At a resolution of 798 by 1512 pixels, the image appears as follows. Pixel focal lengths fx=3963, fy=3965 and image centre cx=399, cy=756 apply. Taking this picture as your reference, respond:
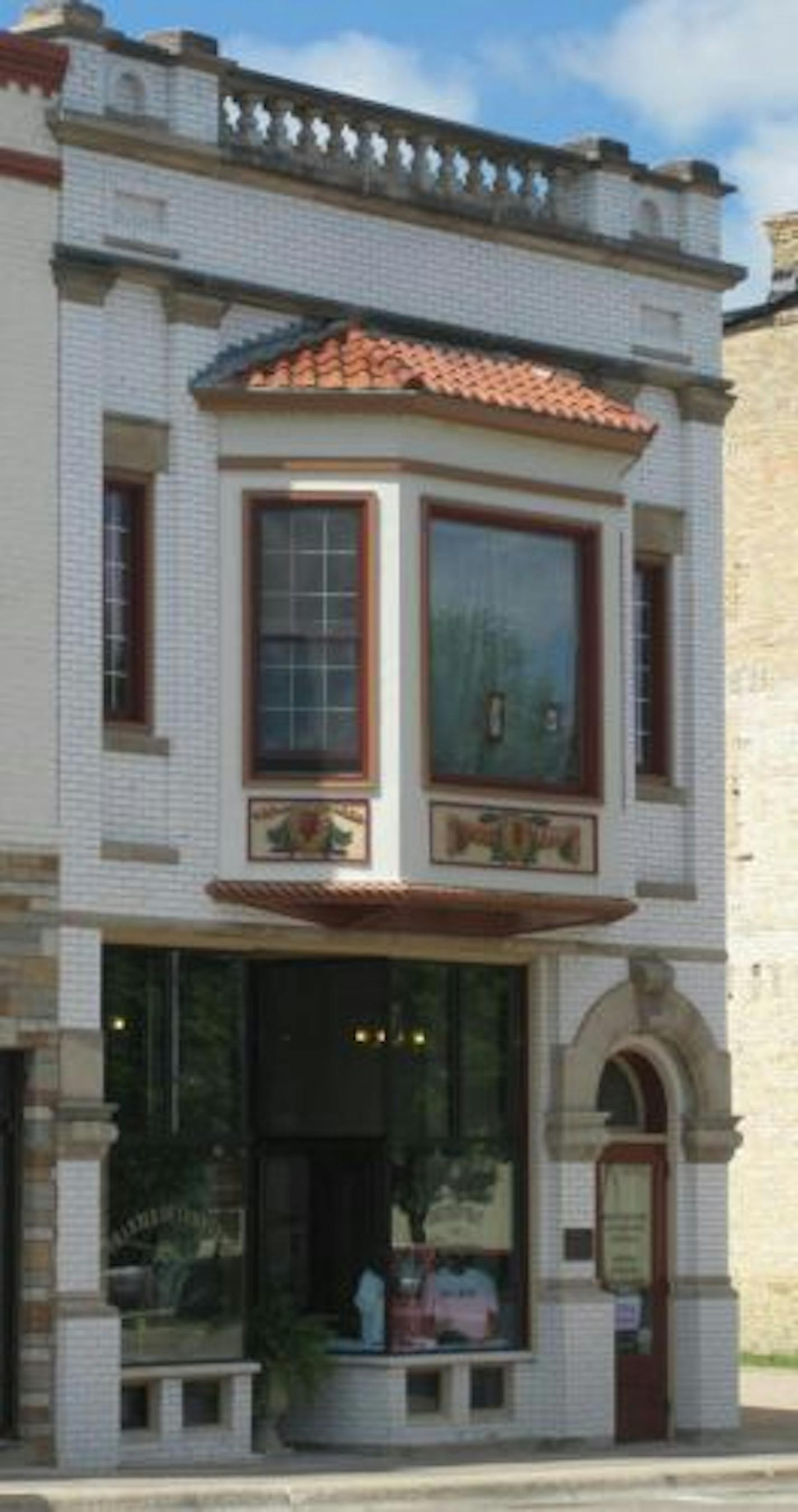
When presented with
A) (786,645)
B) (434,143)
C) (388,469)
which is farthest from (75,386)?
(786,645)

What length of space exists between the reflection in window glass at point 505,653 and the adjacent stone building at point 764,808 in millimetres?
13496

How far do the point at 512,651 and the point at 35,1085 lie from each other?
514cm

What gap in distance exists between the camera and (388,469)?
2906cm

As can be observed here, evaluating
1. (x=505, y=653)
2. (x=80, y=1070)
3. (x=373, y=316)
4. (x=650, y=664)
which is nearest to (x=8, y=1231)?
(x=80, y=1070)

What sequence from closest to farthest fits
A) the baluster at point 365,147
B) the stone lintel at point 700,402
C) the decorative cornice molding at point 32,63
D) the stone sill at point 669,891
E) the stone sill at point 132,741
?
the decorative cornice molding at point 32,63 → the stone sill at point 132,741 → the baluster at point 365,147 → the stone sill at point 669,891 → the stone lintel at point 700,402

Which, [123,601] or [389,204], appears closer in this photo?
[123,601]

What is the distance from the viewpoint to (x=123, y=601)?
1132 inches

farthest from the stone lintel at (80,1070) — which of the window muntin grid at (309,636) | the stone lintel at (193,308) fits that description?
the stone lintel at (193,308)

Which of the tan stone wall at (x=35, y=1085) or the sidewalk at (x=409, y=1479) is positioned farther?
the tan stone wall at (x=35, y=1085)

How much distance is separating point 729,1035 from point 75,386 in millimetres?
17880

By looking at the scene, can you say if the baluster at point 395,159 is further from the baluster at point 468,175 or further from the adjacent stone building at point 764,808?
the adjacent stone building at point 764,808

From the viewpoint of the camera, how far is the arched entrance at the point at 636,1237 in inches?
1254

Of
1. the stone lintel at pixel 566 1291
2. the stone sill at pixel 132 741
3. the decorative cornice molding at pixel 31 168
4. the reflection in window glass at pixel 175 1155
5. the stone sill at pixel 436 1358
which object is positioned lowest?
the stone sill at pixel 436 1358

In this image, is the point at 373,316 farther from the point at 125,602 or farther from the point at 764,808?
the point at 764,808
